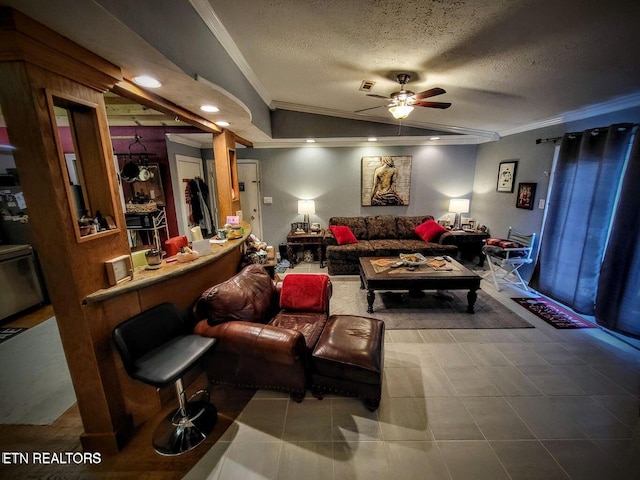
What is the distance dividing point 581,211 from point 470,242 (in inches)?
70.2

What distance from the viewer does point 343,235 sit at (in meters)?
4.74

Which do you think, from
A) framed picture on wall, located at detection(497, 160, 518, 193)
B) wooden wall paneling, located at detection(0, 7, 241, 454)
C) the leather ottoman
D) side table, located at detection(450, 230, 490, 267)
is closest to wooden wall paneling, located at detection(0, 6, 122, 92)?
wooden wall paneling, located at detection(0, 7, 241, 454)

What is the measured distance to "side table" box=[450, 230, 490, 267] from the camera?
15.2ft

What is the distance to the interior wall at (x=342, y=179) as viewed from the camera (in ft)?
17.2

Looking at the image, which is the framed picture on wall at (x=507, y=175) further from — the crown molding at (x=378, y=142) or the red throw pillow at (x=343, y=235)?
the red throw pillow at (x=343, y=235)

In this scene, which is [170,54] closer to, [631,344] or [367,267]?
[367,267]

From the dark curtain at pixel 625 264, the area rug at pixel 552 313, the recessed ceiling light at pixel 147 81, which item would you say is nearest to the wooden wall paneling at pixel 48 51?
the recessed ceiling light at pixel 147 81

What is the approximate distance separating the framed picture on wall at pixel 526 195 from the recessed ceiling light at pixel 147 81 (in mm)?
4758

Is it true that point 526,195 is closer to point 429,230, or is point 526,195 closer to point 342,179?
point 429,230

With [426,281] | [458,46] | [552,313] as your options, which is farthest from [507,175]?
[458,46]

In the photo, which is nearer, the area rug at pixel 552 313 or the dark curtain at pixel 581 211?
the dark curtain at pixel 581 211

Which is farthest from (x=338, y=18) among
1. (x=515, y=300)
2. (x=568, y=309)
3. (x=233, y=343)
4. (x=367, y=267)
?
(x=568, y=309)

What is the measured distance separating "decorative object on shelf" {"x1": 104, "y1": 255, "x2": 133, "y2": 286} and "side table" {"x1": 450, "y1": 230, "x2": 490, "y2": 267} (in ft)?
15.2

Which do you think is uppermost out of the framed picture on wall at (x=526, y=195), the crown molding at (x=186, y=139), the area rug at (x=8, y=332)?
the crown molding at (x=186, y=139)
